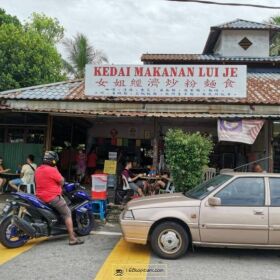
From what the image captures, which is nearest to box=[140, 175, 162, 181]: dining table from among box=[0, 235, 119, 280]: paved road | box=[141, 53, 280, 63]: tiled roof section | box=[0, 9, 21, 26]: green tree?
box=[0, 235, 119, 280]: paved road

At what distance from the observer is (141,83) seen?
12680 millimetres

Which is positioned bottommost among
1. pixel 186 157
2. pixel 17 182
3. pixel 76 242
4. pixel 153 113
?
pixel 76 242

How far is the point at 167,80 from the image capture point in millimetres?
12547

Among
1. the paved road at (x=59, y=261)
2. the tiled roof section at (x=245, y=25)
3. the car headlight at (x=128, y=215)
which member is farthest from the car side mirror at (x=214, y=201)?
the tiled roof section at (x=245, y=25)

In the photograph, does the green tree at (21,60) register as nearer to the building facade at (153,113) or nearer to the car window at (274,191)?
the building facade at (153,113)

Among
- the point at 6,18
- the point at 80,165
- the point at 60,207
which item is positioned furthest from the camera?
the point at 6,18

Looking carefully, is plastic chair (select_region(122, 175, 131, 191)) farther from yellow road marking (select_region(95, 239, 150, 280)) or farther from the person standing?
the person standing

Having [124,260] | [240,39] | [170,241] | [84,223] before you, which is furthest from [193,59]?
[124,260]

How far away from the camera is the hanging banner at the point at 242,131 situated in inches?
413

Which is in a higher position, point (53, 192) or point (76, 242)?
point (53, 192)

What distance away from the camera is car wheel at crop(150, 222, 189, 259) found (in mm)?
6000

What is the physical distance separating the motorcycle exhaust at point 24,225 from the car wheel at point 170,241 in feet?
6.80

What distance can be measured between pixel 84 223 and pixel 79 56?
21062 millimetres

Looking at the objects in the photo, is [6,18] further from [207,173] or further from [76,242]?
[76,242]
